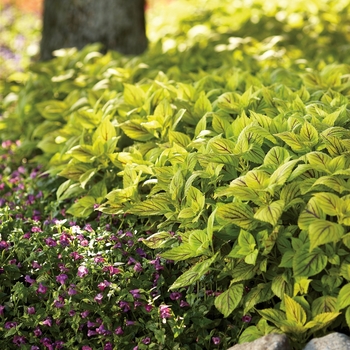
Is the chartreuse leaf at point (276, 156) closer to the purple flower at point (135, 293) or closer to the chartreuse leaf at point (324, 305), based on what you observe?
the chartreuse leaf at point (324, 305)

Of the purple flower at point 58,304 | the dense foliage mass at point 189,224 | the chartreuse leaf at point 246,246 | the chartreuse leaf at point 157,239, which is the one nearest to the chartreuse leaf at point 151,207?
the dense foliage mass at point 189,224

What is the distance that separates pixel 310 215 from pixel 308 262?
18cm

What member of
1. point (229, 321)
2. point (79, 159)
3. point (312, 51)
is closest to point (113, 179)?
point (79, 159)

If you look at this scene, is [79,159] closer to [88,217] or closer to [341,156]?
[88,217]

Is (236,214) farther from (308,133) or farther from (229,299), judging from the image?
(308,133)

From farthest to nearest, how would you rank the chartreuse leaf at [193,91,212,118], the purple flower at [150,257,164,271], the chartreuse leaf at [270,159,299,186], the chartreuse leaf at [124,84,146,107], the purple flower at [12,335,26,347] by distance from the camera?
1. the chartreuse leaf at [124,84,146,107]
2. the chartreuse leaf at [193,91,212,118]
3. the purple flower at [150,257,164,271]
4. the purple flower at [12,335,26,347]
5. the chartreuse leaf at [270,159,299,186]

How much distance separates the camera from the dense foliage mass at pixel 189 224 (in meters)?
2.64

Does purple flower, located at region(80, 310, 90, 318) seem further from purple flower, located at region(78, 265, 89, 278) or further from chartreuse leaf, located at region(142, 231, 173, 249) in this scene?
chartreuse leaf, located at region(142, 231, 173, 249)

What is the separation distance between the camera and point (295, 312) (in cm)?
253

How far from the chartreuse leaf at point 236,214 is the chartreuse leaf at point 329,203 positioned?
290mm

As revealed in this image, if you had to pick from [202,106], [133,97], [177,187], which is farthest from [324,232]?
[133,97]

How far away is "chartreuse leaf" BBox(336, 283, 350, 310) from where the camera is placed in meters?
2.52

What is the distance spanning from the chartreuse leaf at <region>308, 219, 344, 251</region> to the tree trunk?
14.5ft

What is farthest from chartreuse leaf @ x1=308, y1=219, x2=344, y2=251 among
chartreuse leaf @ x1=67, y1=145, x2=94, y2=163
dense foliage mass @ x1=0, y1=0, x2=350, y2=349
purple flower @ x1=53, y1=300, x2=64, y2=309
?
chartreuse leaf @ x1=67, y1=145, x2=94, y2=163
